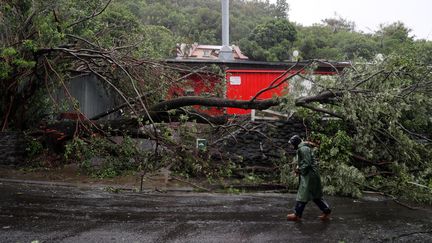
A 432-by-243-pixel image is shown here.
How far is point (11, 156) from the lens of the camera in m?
13.3

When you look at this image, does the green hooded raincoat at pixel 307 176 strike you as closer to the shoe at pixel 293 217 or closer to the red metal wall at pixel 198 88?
the shoe at pixel 293 217

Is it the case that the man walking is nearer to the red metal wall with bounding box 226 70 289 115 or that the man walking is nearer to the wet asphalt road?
the wet asphalt road

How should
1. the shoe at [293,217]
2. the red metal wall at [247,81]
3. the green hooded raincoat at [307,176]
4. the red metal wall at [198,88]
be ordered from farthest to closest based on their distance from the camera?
the red metal wall at [247,81] < the red metal wall at [198,88] < the shoe at [293,217] < the green hooded raincoat at [307,176]

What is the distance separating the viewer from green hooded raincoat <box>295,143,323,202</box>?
26.7ft

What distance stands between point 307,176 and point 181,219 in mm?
2271

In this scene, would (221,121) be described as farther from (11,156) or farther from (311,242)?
(311,242)

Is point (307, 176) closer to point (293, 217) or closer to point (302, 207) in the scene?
point (302, 207)

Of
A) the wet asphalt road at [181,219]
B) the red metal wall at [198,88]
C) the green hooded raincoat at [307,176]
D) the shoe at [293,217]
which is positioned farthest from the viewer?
the red metal wall at [198,88]

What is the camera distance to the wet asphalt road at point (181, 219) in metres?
6.96

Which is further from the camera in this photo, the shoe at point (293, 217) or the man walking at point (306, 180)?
the shoe at point (293, 217)

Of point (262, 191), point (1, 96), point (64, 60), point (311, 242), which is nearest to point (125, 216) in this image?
point (311, 242)

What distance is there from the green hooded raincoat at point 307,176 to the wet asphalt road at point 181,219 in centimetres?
49

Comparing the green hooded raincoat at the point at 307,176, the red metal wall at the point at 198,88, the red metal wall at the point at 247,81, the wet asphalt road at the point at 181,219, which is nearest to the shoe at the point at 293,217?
the wet asphalt road at the point at 181,219

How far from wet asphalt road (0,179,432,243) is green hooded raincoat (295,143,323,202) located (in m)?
0.49
